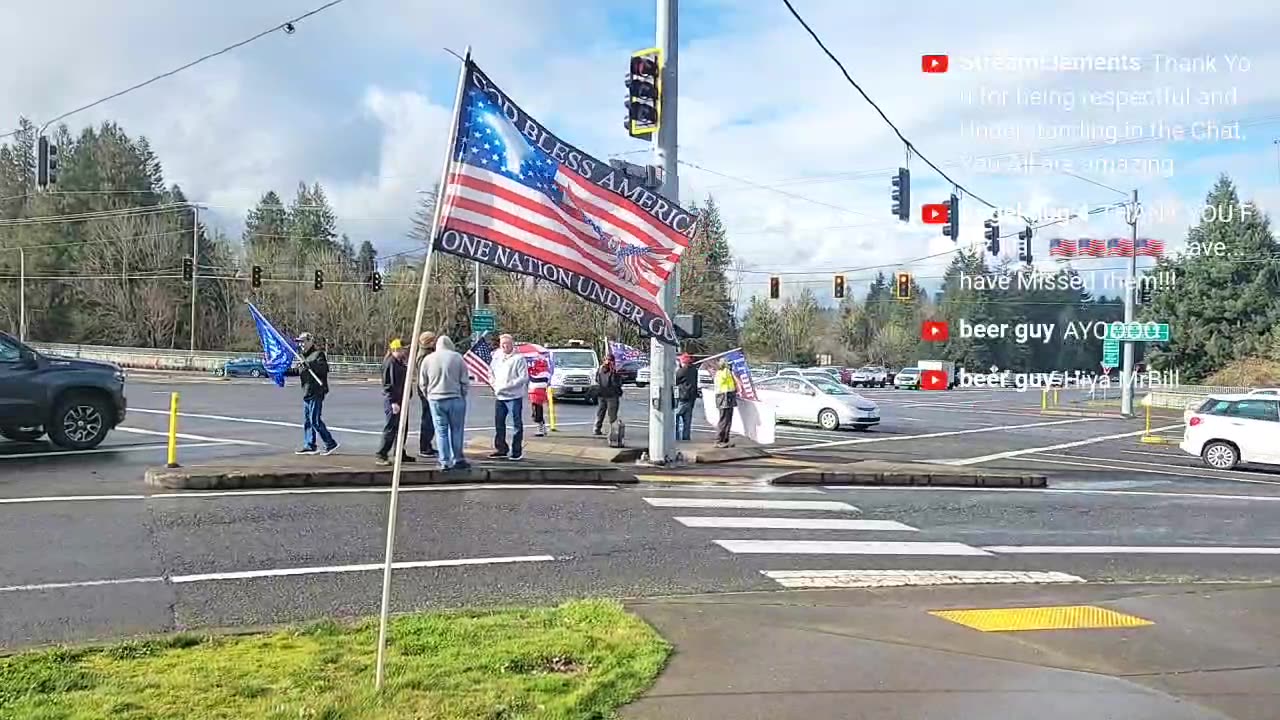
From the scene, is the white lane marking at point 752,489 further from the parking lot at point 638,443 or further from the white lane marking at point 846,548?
the white lane marking at point 846,548

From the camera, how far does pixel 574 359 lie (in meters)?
37.2

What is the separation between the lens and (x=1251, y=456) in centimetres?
2120

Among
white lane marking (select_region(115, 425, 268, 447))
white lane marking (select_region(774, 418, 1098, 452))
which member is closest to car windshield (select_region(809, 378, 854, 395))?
white lane marking (select_region(774, 418, 1098, 452))

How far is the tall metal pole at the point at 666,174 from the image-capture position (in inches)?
648

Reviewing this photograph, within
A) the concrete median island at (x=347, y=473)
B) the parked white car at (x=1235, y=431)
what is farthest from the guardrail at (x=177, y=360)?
the concrete median island at (x=347, y=473)

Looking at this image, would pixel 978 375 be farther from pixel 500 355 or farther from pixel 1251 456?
pixel 500 355

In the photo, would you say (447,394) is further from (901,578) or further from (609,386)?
(609,386)

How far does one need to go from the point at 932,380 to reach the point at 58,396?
69.8 metres

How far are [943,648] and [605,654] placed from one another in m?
2.15

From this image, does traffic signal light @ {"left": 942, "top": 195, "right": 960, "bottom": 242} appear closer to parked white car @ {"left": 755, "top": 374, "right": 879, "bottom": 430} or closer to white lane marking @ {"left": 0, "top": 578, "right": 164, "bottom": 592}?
parked white car @ {"left": 755, "top": 374, "right": 879, "bottom": 430}

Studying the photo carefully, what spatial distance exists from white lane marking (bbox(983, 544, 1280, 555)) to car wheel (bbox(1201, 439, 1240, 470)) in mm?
10881

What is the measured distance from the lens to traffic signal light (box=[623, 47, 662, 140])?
1599 cm

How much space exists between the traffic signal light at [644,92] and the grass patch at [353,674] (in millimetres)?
10961

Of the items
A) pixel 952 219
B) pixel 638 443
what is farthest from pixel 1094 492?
pixel 952 219
